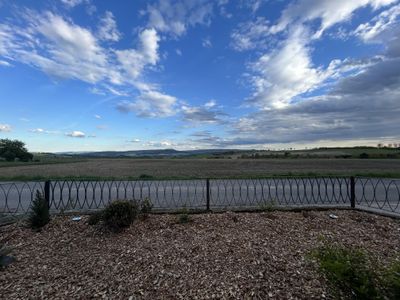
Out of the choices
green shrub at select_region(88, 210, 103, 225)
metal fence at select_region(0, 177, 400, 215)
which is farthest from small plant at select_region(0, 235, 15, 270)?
metal fence at select_region(0, 177, 400, 215)

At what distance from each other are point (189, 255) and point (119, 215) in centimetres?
207

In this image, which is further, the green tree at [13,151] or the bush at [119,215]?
the green tree at [13,151]

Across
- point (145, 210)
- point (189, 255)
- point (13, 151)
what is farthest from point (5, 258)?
point (13, 151)

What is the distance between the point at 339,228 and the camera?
230 inches

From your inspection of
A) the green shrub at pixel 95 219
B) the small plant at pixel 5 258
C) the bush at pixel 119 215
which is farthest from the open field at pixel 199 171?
the small plant at pixel 5 258

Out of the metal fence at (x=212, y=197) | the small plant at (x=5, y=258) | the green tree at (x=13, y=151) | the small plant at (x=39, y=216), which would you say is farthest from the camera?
the green tree at (x=13, y=151)

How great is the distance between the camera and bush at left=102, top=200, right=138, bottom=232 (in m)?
5.68

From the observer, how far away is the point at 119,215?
18.9 feet

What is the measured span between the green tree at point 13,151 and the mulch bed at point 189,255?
60.5 meters

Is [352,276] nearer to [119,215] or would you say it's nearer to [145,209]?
[119,215]

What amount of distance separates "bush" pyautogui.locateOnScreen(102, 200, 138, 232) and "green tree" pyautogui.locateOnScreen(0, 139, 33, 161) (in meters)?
61.5

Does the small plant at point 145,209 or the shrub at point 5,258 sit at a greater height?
the small plant at point 145,209

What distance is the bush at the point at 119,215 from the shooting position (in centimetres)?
568

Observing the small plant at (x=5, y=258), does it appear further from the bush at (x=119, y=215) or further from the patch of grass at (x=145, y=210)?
the patch of grass at (x=145, y=210)
